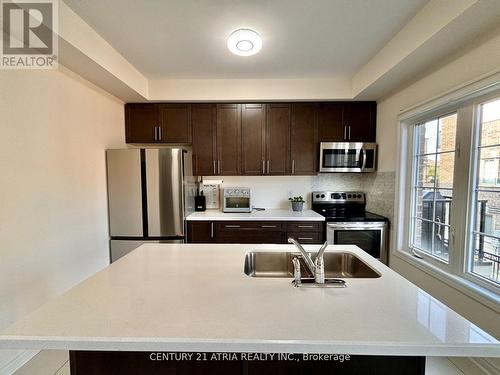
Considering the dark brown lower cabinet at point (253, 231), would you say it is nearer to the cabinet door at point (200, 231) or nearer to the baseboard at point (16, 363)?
the cabinet door at point (200, 231)

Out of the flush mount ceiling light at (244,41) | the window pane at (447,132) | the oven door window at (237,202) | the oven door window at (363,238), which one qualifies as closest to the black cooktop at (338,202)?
the oven door window at (363,238)

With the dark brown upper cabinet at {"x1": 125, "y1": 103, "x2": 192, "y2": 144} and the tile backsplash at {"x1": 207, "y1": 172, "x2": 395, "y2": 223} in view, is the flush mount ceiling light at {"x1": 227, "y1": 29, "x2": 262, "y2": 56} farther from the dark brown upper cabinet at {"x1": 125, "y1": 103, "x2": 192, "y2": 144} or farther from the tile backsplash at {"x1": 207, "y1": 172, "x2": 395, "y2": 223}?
the tile backsplash at {"x1": 207, "y1": 172, "x2": 395, "y2": 223}

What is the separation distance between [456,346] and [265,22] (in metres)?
2.11

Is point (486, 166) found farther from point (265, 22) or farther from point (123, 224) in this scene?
point (123, 224)

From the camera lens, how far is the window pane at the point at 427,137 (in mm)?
2146

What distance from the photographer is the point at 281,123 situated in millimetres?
3029

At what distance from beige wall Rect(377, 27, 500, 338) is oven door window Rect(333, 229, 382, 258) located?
229mm

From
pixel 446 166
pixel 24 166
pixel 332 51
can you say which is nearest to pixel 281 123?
pixel 332 51

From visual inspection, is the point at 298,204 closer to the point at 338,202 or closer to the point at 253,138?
the point at 338,202

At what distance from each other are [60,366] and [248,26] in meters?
2.89

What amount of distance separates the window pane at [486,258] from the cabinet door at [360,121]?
1.68 meters

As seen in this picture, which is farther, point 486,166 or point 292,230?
point 292,230

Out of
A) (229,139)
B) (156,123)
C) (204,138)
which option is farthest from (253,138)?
(156,123)

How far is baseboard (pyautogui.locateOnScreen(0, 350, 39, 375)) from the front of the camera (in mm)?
1574
